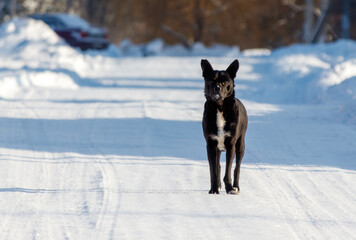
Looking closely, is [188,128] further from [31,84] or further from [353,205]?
[31,84]

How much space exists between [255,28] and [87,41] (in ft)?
108

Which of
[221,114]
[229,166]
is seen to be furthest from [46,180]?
[221,114]

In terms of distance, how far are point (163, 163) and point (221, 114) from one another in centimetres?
233

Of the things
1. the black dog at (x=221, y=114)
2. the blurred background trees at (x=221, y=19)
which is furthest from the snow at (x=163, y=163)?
the blurred background trees at (x=221, y=19)

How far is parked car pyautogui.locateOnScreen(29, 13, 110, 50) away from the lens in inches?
1455

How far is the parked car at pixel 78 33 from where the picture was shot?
37.0 m

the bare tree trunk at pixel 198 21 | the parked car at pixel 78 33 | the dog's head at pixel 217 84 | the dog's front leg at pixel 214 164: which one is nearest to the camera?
the dog's head at pixel 217 84

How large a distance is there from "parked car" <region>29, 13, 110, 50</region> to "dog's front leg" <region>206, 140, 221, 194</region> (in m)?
Result: 29.9

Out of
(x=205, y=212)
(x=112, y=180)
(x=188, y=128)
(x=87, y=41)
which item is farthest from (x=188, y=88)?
(x=87, y=41)

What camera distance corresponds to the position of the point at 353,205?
23.6 feet

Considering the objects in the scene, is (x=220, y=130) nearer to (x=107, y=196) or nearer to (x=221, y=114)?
(x=221, y=114)

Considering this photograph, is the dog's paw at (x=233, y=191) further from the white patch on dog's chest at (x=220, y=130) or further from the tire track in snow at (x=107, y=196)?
the tire track in snow at (x=107, y=196)

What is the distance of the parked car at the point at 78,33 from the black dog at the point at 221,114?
1183 inches

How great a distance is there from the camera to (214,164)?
24.2 ft
